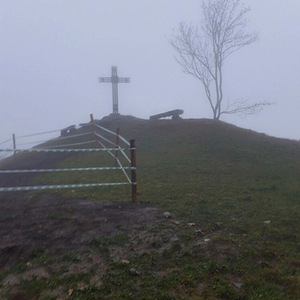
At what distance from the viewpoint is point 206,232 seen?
614 centimetres

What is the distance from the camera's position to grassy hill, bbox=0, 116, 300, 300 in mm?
4359

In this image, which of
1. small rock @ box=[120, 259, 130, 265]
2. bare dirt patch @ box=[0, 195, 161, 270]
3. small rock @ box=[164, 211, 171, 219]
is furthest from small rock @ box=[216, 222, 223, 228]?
small rock @ box=[120, 259, 130, 265]

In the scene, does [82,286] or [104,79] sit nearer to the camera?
[82,286]

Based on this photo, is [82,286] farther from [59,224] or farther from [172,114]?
[172,114]

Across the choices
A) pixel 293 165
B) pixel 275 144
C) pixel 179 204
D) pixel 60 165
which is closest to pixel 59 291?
pixel 179 204

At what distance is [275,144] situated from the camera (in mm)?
18328

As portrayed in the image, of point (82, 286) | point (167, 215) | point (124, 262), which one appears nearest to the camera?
point (82, 286)

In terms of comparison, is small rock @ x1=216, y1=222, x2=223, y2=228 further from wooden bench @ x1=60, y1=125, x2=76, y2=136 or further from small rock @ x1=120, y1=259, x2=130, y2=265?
wooden bench @ x1=60, y1=125, x2=76, y2=136

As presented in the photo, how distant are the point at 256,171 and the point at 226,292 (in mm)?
9132

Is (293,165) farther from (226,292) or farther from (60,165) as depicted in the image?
(226,292)

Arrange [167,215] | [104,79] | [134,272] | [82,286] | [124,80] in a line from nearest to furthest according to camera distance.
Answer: [82,286], [134,272], [167,215], [104,79], [124,80]

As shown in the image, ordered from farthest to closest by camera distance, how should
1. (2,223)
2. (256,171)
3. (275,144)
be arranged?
(275,144) → (256,171) → (2,223)

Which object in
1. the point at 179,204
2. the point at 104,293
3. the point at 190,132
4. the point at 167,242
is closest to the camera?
the point at 104,293

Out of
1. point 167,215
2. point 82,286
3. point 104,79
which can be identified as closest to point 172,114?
point 104,79
